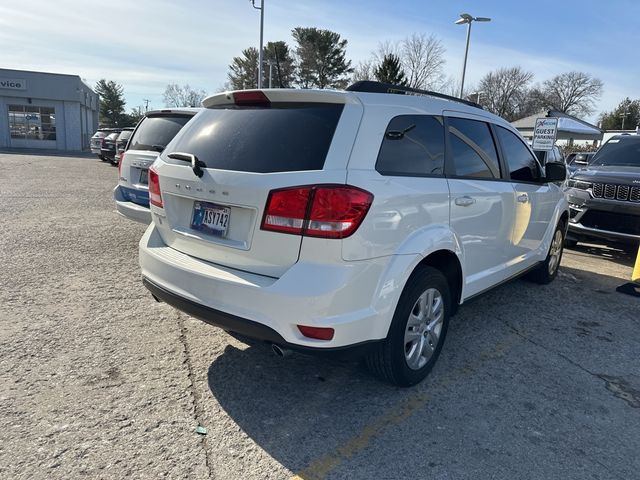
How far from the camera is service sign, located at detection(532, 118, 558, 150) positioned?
405 inches

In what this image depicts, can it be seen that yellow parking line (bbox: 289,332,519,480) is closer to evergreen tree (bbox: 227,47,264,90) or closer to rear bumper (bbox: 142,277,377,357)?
rear bumper (bbox: 142,277,377,357)

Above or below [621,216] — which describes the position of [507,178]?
above

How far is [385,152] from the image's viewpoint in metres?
2.86

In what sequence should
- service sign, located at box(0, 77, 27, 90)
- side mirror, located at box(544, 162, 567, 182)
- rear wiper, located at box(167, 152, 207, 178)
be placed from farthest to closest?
service sign, located at box(0, 77, 27, 90), side mirror, located at box(544, 162, 567, 182), rear wiper, located at box(167, 152, 207, 178)

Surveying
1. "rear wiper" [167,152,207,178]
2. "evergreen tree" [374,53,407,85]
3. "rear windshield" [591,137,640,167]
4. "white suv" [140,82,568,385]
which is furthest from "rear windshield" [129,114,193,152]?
"evergreen tree" [374,53,407,85]

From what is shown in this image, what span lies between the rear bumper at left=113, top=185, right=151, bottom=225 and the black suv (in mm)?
6366

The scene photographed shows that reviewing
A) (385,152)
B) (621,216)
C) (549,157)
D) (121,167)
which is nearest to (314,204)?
(385,152)

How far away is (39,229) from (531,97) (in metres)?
84.6

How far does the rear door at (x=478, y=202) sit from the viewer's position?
11.5 feet

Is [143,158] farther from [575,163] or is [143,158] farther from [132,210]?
[575,163]

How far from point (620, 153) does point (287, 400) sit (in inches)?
323

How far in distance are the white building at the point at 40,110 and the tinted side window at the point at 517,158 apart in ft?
124

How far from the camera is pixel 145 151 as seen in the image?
6.02 metres

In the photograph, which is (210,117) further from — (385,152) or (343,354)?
(343,354)
